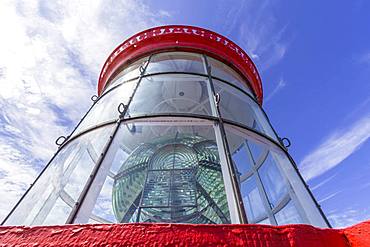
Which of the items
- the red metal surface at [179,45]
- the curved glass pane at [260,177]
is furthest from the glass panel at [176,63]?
the curved glass pane at [260,177]

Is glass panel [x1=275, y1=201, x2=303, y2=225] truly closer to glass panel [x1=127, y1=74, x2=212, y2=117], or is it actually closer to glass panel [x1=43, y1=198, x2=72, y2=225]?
glass panel [x1=127, y1=74, x2=212, y2=117]

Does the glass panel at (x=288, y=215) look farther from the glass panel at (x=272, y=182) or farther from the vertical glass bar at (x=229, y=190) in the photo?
the vertical glass bar at (x=229, y=190)

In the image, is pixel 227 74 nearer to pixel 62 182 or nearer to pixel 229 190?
pixel 229 190

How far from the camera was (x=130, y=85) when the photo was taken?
2467mm

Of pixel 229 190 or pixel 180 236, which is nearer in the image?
pixel 180 236

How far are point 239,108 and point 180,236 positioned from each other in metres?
2.12

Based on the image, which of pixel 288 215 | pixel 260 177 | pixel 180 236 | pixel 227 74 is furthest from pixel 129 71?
pixel 180 236

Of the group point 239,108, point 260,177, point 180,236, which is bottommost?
point 180,236

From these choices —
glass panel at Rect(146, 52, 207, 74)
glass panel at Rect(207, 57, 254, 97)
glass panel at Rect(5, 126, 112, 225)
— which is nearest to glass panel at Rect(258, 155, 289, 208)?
glass panel at Rect(207, 57, 254, 97)

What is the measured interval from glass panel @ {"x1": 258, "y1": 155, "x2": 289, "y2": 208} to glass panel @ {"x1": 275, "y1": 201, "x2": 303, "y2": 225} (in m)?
0.10

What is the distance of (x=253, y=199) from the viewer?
2.63 metres

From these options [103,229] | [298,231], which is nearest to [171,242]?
[103,229]

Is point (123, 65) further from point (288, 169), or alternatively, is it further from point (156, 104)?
point (288, 169)

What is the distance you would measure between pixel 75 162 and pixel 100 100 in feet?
3.09
